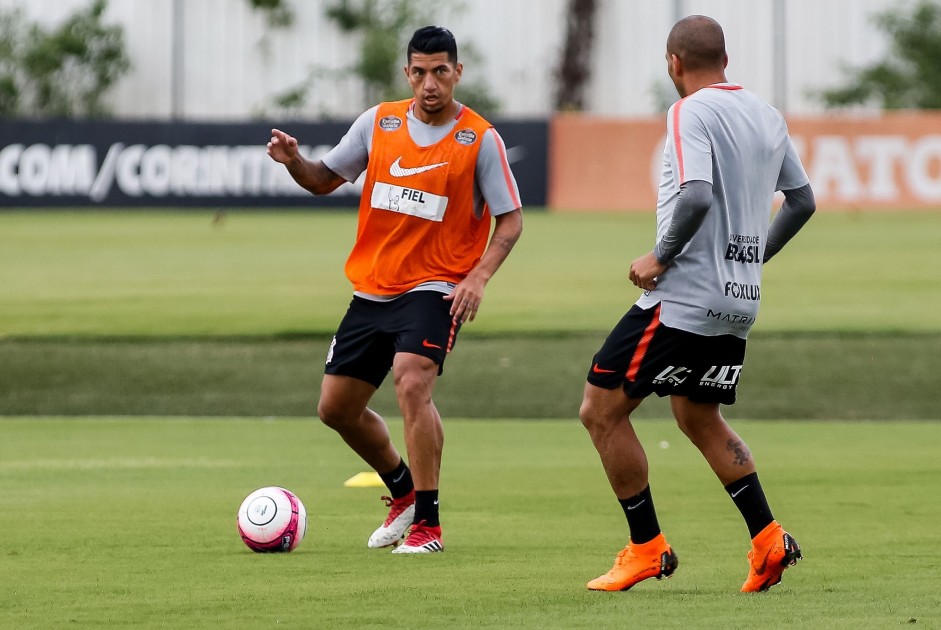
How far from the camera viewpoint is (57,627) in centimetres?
513

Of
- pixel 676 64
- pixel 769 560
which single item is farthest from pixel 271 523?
pixel 676 64

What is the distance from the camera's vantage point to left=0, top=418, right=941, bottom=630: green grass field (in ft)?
17.8

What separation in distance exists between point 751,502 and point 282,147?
252 cm

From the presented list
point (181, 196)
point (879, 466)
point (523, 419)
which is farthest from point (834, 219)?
point (879, 466)

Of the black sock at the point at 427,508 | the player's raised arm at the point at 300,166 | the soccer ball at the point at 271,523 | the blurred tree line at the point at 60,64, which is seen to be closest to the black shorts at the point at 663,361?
the black sock at the point at 427,508

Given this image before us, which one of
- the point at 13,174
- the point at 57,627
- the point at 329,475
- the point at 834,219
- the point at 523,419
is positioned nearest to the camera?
the point at 57,627

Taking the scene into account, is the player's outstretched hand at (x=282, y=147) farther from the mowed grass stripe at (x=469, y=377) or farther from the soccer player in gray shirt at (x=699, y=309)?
the mowed grass stripe at (x=469, y=377)

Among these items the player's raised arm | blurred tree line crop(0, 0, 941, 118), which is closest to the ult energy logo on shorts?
the player's raised arm

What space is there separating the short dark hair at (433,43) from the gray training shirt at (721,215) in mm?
1547

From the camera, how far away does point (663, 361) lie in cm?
585

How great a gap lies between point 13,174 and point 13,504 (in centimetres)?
2651

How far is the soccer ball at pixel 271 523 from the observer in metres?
6.70

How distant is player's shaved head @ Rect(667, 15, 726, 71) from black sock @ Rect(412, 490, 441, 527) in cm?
211

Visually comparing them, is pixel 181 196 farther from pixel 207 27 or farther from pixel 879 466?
pixel 879 466
